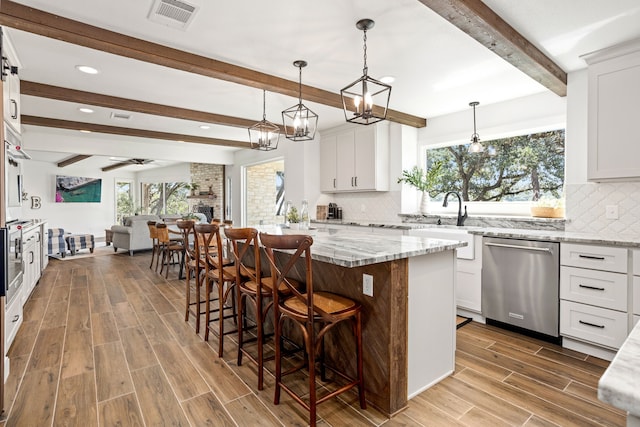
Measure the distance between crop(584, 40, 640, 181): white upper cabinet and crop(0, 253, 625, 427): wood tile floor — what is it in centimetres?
153

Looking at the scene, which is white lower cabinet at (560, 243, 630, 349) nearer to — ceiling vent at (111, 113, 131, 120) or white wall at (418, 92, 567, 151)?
white wall at (418, 92, 567, 151)

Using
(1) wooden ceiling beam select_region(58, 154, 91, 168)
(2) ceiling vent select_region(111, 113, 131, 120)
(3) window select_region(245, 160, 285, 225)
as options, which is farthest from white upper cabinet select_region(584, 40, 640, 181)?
(1) wooden ceiling beam select_region(58, 154, 91, 168)

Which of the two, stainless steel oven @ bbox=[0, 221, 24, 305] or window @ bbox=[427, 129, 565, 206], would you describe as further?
window @ bbox=[427, 129, 565, 206]

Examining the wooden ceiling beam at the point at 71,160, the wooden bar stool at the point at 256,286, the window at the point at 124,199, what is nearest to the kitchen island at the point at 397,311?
the wooden bar stool at the point at 256,286

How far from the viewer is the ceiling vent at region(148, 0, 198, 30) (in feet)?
6.91

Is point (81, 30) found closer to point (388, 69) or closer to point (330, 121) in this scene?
point (388, 69)

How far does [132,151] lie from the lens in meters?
6.80

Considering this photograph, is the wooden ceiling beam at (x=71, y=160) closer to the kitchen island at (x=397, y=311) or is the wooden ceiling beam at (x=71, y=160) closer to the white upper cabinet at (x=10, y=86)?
the white upper cabinet at (x=10, y=86)

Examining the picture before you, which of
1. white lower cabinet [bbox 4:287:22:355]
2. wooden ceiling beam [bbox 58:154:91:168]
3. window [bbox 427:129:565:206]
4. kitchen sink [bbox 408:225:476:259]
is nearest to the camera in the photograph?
white lower cabinet [bbox 4:287:22:355]

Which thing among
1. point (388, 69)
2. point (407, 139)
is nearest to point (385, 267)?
point (388, 69)

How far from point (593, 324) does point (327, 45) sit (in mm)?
2984

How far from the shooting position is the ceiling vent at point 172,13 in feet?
6.91

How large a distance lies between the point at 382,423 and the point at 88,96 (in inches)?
166

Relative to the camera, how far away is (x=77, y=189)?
10.7m
